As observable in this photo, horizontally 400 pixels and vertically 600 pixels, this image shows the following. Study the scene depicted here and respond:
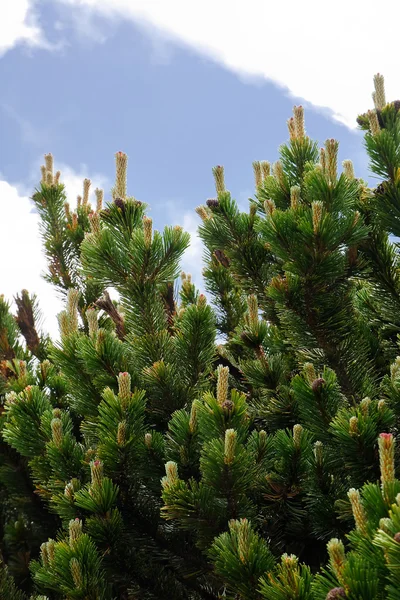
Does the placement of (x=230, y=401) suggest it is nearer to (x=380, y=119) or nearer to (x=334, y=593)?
(x=334, y=593)

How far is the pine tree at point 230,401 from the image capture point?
117 inches

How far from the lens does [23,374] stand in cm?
418

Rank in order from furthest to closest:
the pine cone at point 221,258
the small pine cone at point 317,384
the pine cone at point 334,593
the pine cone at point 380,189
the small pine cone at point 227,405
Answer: the pine cone at point 221,258, the pine cone at point 380,189, the small pine cone at point 317,384, the small pine cone at point 227,405, the pine cone at point 334,593

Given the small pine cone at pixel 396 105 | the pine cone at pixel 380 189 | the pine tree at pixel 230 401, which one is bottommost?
the pine tree at pixel 230 401

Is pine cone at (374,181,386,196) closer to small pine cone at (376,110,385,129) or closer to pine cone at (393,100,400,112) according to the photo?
small pine cone at (376,110,385,129)

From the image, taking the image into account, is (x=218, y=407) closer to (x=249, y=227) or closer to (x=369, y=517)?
(x=369, y=517)

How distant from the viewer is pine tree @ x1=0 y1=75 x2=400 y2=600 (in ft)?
9.75

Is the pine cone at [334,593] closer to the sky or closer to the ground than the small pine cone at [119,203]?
closer to the ground

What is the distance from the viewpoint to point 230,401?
2902 millimetres

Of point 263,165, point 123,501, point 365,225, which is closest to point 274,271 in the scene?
point 365,225

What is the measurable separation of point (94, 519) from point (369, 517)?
1586mm

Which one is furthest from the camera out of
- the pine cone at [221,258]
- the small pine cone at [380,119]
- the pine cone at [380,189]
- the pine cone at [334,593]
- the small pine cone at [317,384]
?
the pine cone at [221,258]

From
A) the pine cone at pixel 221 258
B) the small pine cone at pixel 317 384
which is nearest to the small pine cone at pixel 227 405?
the small pine cone at pixel 317 384

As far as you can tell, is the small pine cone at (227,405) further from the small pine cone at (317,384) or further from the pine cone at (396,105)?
the pine cone at (396,105)
